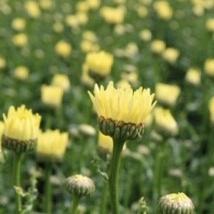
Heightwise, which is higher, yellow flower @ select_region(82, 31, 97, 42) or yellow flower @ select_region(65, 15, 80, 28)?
yellow flower @ select_region(65, 15, 80, 28)

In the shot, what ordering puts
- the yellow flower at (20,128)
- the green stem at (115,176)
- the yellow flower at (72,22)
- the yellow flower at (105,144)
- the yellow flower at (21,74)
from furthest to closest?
the yellow flower at (72,22) < the yellow flower at (21,74) < the yellow flower at (105,144) < the yellow flower at (20,128) < the green stem at (115,176)

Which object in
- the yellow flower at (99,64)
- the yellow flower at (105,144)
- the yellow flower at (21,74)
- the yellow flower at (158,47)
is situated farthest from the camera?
the yellow flower at (158,47)

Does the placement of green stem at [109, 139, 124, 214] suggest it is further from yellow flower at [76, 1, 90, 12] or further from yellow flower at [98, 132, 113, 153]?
yellow flower at [76, 1, 90, 12]

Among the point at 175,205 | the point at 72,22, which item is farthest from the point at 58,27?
the point at 175,205

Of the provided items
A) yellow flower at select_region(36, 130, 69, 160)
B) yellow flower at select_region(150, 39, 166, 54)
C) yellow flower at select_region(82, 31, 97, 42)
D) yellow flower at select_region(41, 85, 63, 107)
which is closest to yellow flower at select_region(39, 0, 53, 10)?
yellow flower at select_region(82, 31, 97, 42)

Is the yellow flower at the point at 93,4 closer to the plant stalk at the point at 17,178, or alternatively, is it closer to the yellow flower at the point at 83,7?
the yellow flower at the point at 83,7

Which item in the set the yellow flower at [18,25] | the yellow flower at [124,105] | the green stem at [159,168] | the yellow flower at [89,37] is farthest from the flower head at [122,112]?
the yellow flower at [18,25]

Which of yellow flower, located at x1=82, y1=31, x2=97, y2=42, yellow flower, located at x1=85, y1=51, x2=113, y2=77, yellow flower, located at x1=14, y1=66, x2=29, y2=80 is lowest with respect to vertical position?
yellow flower, located at x1=85, y1=51, x2=113, y2=77

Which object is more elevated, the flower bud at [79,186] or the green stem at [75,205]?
the flower bud at [79,186]
